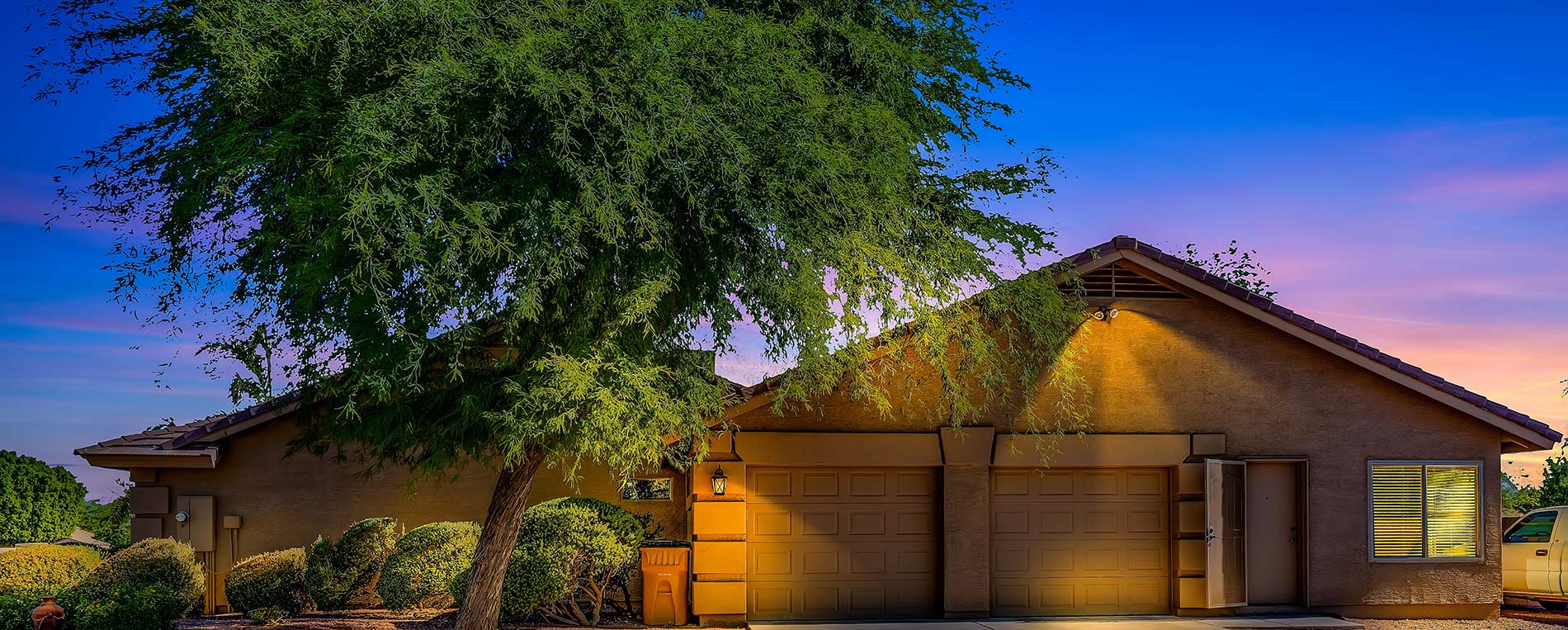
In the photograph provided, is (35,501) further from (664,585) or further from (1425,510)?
(1425,510)

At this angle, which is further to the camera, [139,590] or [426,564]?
[426,564]

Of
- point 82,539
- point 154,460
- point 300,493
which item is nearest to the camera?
point 154,460

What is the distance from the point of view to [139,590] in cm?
1348

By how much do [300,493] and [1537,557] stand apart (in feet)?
59.4

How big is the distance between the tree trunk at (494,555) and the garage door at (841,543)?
3386 mm

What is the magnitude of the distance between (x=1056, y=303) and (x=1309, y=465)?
181 inches

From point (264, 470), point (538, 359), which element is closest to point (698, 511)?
point (538, 359)

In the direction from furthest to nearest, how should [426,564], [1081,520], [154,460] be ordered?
[154,460] → [1081,520] → [426,564]

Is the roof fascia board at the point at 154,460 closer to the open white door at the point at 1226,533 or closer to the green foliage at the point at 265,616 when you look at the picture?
the green foliage at the point at 265,616

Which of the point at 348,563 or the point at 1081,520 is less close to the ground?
the point at 1081,520

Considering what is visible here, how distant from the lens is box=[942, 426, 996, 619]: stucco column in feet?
48.5

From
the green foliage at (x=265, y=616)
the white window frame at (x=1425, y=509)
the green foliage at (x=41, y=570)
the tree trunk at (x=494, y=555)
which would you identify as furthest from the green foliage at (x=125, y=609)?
the white window frame at (x=1425, y=509)

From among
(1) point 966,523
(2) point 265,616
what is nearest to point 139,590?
(2) point 265,616

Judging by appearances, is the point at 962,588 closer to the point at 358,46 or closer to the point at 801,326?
the point at 801,326
